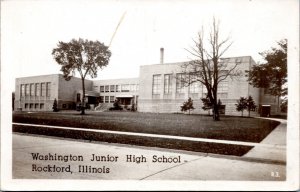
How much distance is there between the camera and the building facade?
16.4 meters

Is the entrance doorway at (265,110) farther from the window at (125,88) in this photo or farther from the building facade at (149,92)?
the window at (125,88)

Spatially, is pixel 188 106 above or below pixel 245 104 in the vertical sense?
below

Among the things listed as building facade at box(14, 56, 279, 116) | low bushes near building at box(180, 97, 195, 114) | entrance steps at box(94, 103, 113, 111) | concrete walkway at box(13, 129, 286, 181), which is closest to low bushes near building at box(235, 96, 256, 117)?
building facade at box(14, 56, 279, 116)

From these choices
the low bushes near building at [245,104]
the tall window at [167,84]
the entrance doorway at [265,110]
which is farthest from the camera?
the tall window at [167,84]

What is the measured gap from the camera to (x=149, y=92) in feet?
103

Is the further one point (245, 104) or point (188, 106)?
point (188, 106)

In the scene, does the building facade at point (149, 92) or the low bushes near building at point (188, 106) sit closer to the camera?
the building facade at point (149, 92)

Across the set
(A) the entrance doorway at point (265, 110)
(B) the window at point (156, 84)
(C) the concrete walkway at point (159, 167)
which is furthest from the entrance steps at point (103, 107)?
(C) the concrete walkway at point (159, 167)

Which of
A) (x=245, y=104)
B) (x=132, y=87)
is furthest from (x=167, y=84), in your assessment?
(x=245, y=104)

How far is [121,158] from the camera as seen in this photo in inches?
210

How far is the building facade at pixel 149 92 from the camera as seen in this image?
16.4 m

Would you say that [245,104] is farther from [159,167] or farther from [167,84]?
[159,167]

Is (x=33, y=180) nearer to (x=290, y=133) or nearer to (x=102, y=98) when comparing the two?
(x=290, y=133)

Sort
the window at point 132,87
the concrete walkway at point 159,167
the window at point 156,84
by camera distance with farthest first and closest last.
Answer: the window at point 132,87 < the window at point 156,84 < the concrete walkway at point 159,167
